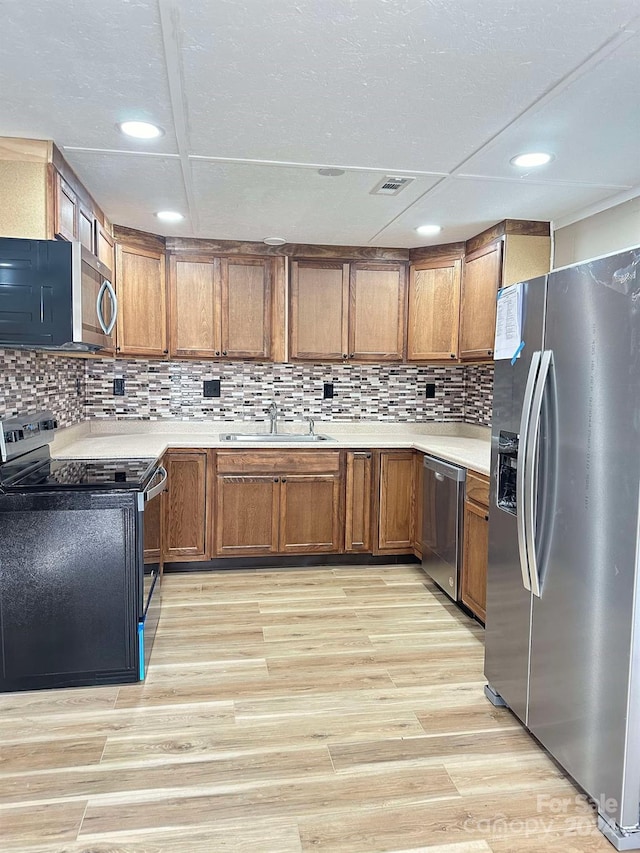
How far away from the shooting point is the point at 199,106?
2.09 metres

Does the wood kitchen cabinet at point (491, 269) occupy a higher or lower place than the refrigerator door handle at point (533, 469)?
higher

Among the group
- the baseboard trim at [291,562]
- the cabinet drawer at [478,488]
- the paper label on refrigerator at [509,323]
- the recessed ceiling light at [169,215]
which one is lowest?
the baseboard trim at [291,562]

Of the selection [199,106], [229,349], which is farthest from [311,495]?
[199,106]

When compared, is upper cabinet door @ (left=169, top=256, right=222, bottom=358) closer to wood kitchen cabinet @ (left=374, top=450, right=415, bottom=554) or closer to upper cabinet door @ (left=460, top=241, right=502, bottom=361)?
wood kitchen cabinet @ (left=374, top=450, right=415, bottom=554)

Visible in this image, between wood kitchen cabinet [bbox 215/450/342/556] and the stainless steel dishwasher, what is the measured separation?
0.62 m

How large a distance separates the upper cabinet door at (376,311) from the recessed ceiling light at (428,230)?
0.46 m

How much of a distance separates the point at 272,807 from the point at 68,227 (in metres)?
2.46

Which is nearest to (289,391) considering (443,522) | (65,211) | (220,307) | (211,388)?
(211,388)

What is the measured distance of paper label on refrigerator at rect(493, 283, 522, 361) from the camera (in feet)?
7.48

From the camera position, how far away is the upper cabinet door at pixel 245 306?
4148mm

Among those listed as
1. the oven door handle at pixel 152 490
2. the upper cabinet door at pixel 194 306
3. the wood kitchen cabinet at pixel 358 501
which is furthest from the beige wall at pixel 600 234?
the oven door handle at pixel 152 490

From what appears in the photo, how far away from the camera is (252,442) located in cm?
405

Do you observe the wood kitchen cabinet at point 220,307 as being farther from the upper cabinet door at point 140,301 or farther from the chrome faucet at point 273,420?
the chrome faucet at point 273,420

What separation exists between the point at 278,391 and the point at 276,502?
95 cm
